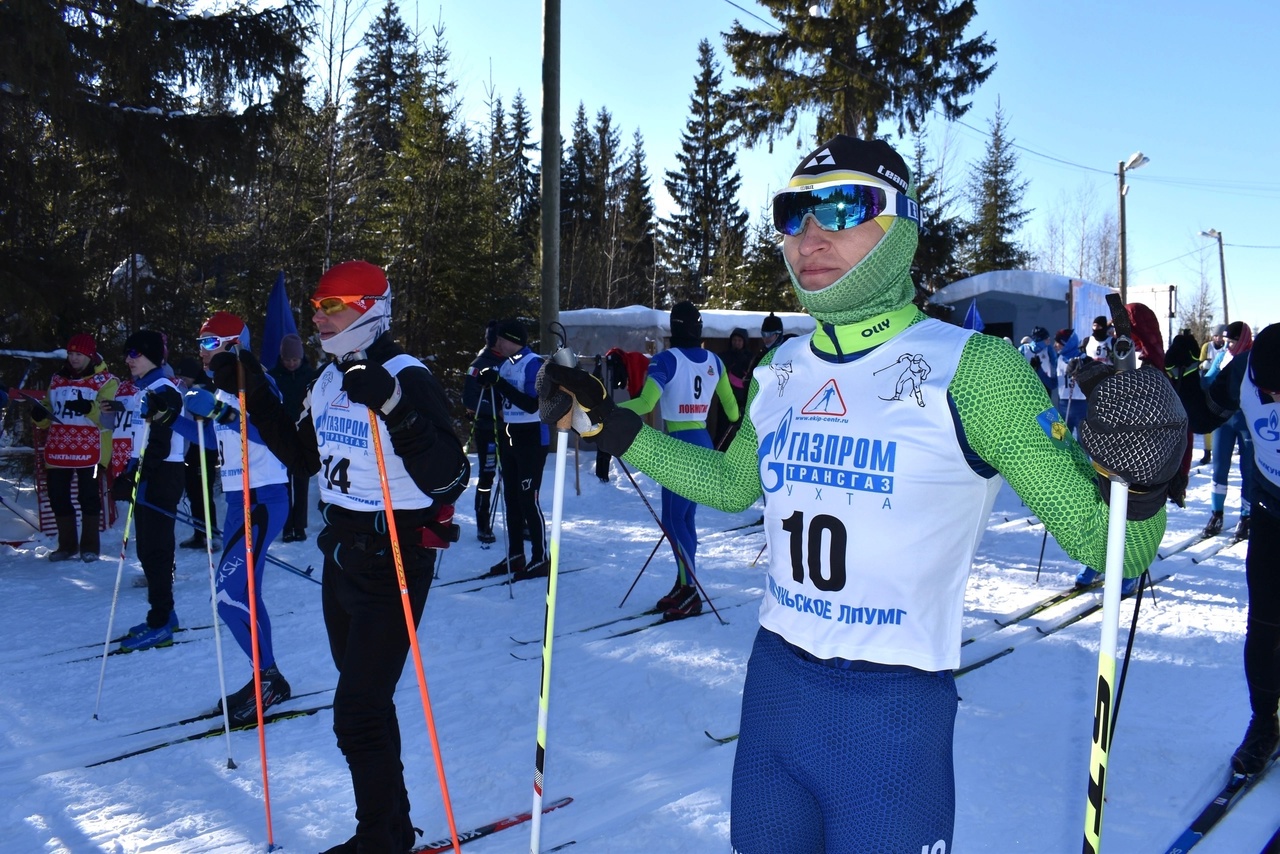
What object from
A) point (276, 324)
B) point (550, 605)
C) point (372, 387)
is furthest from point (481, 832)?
point (276, 324)

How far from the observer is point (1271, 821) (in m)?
3.69

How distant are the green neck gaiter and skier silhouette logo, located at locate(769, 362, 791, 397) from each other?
160 millimetres

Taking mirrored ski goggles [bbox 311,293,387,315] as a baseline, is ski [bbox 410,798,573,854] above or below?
below

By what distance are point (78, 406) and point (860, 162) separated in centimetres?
857

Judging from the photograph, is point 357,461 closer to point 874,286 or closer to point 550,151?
point 874,286

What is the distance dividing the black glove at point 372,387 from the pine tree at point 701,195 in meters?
38.0

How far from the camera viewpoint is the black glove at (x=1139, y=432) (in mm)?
1458

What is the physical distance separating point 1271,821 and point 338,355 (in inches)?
171

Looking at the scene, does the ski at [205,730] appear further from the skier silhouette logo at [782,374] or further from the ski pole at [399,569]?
the skier silhouette logo at [782,374]

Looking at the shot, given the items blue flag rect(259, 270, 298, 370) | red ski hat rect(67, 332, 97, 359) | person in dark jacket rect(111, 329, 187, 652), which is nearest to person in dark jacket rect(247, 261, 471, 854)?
blue flag rect(259, 270, 298, 370)

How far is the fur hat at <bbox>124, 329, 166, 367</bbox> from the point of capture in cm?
632

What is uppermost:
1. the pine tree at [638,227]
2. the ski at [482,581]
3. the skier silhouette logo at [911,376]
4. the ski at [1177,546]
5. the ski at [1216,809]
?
the pine tree at [638,227]

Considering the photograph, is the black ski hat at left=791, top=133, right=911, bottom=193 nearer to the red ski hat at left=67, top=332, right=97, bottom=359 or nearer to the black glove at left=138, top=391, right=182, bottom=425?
the black glove at left=138, top=391, right=182, bottom=425

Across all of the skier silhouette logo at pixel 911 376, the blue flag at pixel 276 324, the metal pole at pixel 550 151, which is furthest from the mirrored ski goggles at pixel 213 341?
the metal pole at pixel 550 151
